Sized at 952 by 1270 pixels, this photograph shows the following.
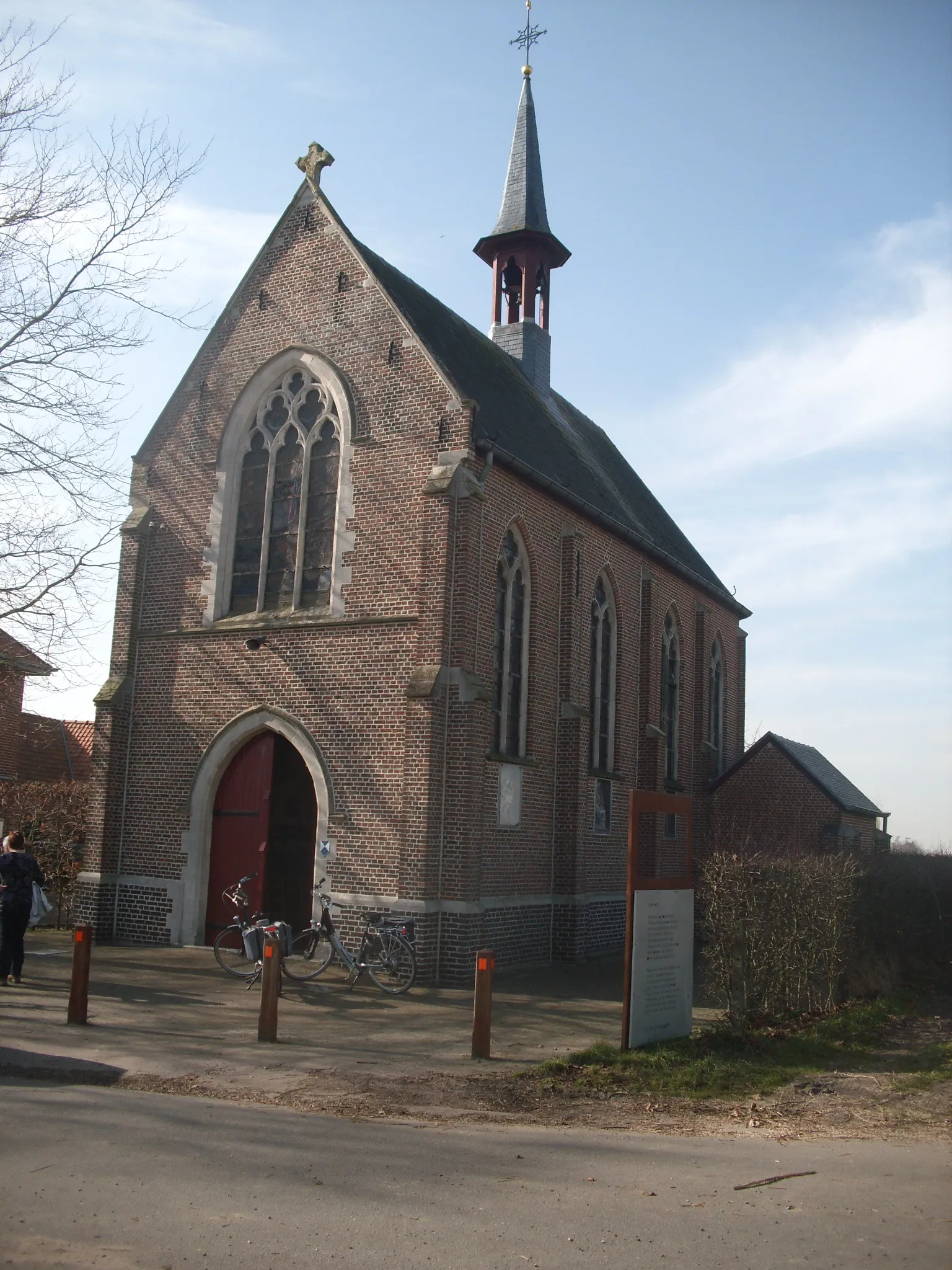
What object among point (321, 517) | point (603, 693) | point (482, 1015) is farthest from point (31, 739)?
point (482, 1015)

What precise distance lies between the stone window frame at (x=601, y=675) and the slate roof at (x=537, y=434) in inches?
50.7

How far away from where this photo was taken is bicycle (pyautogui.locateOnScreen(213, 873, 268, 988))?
1367cm

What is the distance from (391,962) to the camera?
44.1ft

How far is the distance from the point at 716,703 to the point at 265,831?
1402 cm

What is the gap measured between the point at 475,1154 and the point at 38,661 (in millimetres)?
12757

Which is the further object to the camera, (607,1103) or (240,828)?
(240,828)

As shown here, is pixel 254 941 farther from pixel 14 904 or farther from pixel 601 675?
pixel 601 675

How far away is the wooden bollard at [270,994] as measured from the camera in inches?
395

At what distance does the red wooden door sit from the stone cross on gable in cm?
872

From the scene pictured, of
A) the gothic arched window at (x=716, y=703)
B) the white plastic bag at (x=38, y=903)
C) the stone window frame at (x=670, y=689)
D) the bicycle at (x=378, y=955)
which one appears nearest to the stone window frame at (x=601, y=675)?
the stone window frame at (x=670, y=689)

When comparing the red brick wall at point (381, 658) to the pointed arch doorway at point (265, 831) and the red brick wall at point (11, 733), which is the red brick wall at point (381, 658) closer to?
the pointed arch doorway at point (265, 831)

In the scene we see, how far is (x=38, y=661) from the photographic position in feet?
56.2

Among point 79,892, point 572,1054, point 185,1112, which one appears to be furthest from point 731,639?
point 185,1112

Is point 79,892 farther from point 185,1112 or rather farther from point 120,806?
point 185,1112
